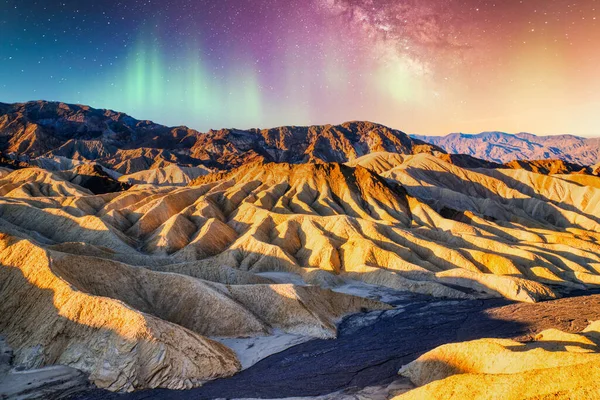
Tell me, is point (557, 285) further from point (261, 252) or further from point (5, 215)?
point (5, 215)

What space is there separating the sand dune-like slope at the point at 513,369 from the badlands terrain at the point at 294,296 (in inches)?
3.5

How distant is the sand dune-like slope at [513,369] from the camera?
1552 cm

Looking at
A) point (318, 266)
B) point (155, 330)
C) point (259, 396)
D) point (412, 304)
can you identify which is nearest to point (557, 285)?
point (412, 304)

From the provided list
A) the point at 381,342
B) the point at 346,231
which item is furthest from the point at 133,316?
the point at 346,231

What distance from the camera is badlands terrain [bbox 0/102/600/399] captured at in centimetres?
2725

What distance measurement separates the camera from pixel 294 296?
43.4 meters

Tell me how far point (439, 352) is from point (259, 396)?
1270 cm

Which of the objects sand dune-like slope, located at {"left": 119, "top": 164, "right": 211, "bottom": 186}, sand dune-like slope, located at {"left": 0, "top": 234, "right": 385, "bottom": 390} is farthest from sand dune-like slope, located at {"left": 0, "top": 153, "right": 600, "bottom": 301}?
sand dune-like slope, located at {"left": 119, "top": 164, "right": 211, "bottom": 186}

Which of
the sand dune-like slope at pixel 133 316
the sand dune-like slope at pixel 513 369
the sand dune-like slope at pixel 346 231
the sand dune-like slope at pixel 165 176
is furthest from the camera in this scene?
the sand dune-like slope at pixel 165 176

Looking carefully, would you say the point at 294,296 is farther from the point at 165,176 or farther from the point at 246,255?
the point at 165,176

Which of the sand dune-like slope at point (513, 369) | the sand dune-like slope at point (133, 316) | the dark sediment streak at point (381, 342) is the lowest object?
the dark sediment streak at point (381, 342)

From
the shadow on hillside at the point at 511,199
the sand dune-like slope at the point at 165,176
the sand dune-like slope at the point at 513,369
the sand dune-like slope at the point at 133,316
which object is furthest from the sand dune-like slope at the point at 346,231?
the sand dune-like slope at the point at 165,176

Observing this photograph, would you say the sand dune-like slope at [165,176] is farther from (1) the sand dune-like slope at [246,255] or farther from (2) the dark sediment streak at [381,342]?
(2) the dark sediment streak at [381,342]

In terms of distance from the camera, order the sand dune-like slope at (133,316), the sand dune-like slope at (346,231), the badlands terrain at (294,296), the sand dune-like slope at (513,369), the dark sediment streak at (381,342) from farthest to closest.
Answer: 1. the sand dune-like slope at (346,231)
2. the sand dune-like slope at (133,316)
3. the dark sediment streak at (381,342)
4. the badlands terrain at (294,296)
5. the sand dune-like slope at (513,369)
